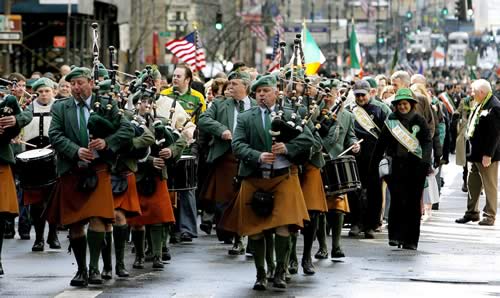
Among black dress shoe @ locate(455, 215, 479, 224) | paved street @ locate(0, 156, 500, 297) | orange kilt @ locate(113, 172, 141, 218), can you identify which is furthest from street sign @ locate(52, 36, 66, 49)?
orange kilt @ locate(113, 172, 141, 218)

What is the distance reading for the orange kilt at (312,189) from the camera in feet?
53.5

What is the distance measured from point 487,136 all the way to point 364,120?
2721 millimetres

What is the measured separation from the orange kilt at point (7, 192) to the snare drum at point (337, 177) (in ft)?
11.1

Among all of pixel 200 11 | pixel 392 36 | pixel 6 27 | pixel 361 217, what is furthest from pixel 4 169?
pixel 392 36

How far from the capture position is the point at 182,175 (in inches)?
726

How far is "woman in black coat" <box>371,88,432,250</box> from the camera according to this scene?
19.3 metres

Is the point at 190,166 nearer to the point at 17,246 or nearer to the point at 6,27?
the point at 17,246

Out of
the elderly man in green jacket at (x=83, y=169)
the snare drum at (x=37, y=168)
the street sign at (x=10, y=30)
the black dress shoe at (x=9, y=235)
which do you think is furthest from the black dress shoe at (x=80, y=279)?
the street sign at (x=10, y=30)

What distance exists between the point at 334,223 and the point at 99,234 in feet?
11.7

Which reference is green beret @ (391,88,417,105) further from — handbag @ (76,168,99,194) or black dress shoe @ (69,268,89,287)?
black dress shoe @ (69,268,89,287)

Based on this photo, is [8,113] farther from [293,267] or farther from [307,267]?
[307,267]

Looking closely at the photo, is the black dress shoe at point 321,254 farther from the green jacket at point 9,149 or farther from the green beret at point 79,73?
the green beret at point 79,73

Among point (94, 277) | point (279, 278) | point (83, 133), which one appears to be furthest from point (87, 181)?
point (279, 278)

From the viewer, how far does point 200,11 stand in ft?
285
